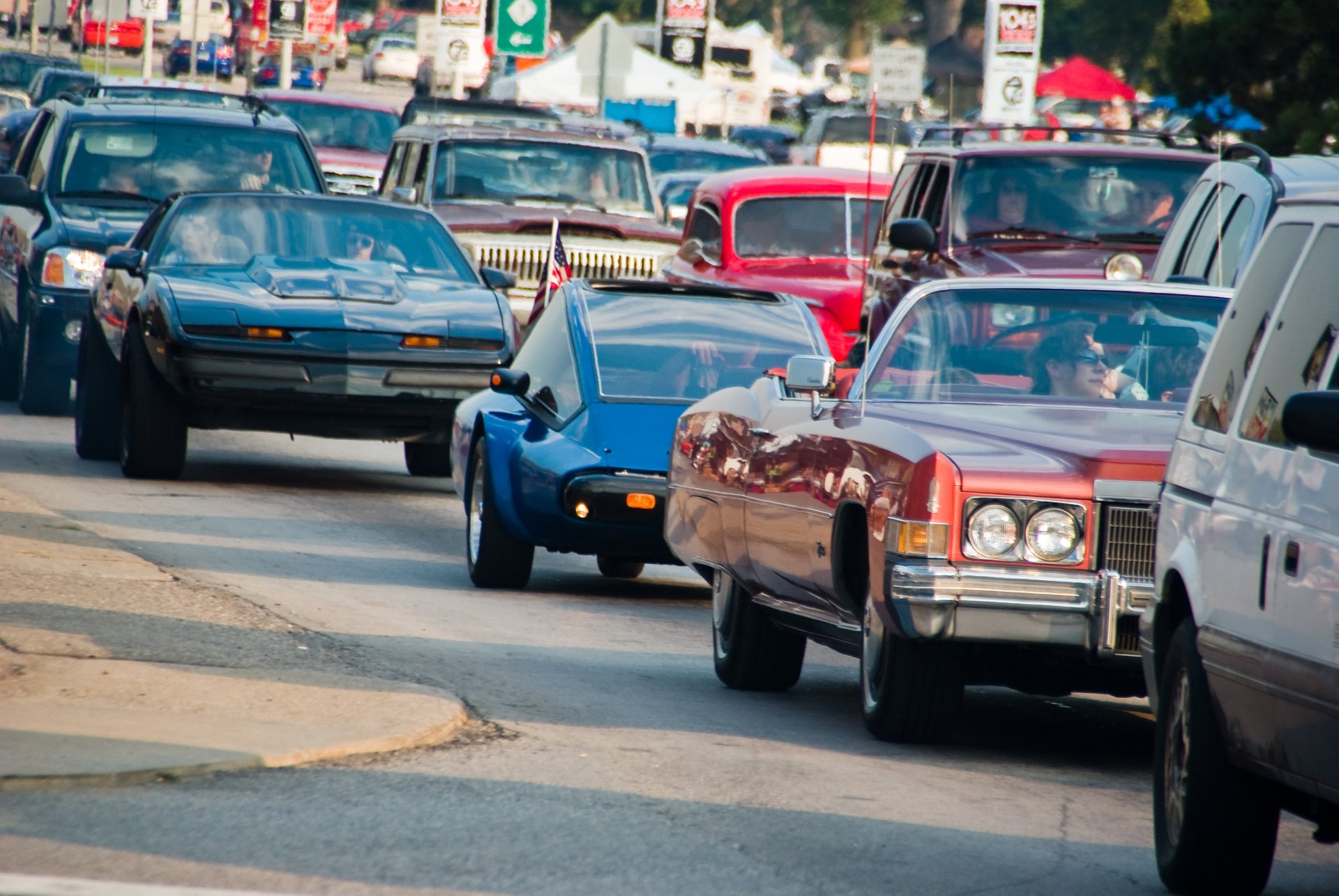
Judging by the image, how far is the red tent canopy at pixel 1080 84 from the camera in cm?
5478

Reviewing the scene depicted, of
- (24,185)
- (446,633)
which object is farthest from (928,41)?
(446,633)

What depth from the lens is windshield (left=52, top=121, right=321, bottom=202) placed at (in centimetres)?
1814

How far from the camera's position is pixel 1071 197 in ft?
50.5

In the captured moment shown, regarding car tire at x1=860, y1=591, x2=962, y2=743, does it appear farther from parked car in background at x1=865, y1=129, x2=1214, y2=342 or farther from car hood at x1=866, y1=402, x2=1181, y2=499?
parked car in background at x1=865, y1=129, x2=1214, y2=342

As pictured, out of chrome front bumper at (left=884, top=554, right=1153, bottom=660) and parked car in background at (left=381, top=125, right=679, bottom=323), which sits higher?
parked car in background at (left=381, top=125, right=679, bottom=323)

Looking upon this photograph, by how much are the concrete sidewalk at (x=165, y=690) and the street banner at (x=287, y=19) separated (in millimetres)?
39758

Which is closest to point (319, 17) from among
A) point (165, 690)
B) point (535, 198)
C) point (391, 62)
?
point (535, 198)

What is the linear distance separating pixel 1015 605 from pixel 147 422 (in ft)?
27.4

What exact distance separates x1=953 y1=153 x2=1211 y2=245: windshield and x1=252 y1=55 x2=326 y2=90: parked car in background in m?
54.0

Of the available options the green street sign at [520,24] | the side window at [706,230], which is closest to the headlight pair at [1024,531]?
the side window at [706,230]

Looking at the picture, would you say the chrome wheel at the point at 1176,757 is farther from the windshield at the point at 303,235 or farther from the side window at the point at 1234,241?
the windshield at the point at 303,235

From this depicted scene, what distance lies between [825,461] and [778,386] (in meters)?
1.23

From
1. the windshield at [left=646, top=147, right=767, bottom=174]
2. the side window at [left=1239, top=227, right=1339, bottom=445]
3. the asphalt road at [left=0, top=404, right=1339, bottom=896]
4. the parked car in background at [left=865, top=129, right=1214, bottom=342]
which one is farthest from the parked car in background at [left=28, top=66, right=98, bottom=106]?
the side window at [left=1239, top=227, right=1339, bottom=445]

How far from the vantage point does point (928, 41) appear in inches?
3743
